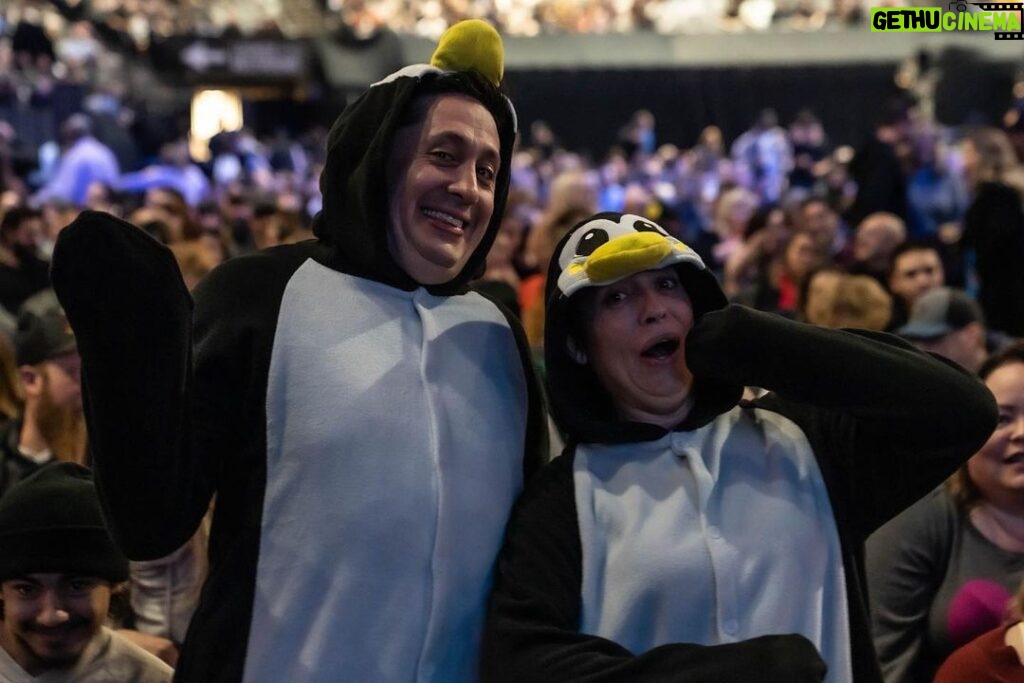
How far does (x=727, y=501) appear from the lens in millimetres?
2387

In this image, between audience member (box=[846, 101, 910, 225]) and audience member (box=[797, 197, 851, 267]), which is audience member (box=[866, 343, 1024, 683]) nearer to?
audience member (box=[797, 197, 851, 267])

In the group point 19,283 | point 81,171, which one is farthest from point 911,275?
point 81,171

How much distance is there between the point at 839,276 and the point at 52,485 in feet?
11.8

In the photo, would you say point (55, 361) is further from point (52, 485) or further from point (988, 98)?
point (988, 98)

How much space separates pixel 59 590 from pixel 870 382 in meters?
1.64

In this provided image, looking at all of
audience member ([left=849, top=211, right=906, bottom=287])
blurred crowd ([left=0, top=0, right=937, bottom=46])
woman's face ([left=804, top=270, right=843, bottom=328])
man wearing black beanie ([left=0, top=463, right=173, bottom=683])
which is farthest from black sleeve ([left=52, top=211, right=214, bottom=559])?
blurred crowd ([left=0, top=0, right=937, bottom=46])

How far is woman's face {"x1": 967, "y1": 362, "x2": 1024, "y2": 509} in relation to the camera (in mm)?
3475

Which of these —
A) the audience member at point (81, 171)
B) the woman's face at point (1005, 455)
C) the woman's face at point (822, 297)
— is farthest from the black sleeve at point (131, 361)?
the audience member at point (81, 171)

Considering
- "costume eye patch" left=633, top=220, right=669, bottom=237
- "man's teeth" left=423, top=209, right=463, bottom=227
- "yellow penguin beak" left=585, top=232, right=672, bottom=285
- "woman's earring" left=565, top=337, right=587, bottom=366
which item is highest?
"man's teeth" left=423, top=209, right=463, bottom=227

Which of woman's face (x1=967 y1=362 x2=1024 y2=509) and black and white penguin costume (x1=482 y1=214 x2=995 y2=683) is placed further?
woman's face (x1=967 y1=362 x2=1024 y2=509)

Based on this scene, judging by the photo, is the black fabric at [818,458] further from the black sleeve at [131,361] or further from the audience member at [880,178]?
the audience member at [880,178]

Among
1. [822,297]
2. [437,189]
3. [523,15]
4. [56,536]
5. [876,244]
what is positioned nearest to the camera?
[437,189]

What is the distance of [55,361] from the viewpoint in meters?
4.46

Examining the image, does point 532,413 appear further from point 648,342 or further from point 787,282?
point 787,282
